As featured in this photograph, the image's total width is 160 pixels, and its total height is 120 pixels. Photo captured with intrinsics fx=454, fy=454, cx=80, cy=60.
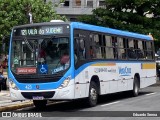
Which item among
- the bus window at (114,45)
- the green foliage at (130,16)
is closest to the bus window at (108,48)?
the bus window at (114,45)

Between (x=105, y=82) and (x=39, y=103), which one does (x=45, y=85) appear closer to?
(x=39, y=103)

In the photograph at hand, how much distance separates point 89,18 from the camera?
1384 inches

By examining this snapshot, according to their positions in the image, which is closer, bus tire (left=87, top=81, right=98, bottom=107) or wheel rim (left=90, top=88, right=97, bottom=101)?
bus tire (left=87, top=81, right=98, bottom=107)

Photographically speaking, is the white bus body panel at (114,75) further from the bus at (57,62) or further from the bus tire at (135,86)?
the bus tire at (135,86)

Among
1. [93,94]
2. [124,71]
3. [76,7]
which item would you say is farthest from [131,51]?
[76,7]

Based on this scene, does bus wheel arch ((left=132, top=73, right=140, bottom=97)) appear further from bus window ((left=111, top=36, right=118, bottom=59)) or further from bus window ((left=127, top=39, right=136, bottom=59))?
bus window ((left=111, top=36, right=118, bottom=59))

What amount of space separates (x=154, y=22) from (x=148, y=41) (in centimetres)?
1051

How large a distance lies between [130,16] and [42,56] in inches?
779

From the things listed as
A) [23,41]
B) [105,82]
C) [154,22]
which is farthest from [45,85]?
[154,22]

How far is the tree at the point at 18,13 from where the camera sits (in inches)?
917

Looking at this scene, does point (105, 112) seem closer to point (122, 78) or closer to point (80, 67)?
point (80, 67)

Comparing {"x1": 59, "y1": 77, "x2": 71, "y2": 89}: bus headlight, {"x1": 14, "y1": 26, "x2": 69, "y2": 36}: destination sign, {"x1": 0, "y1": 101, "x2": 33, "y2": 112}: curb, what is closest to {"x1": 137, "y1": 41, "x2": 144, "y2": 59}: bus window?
{"x1": 0, "y1": 101, "x2": 33, "y2": 112}: curb

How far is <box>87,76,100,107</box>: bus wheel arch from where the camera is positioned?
642 inches

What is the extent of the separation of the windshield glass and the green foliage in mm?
18222
